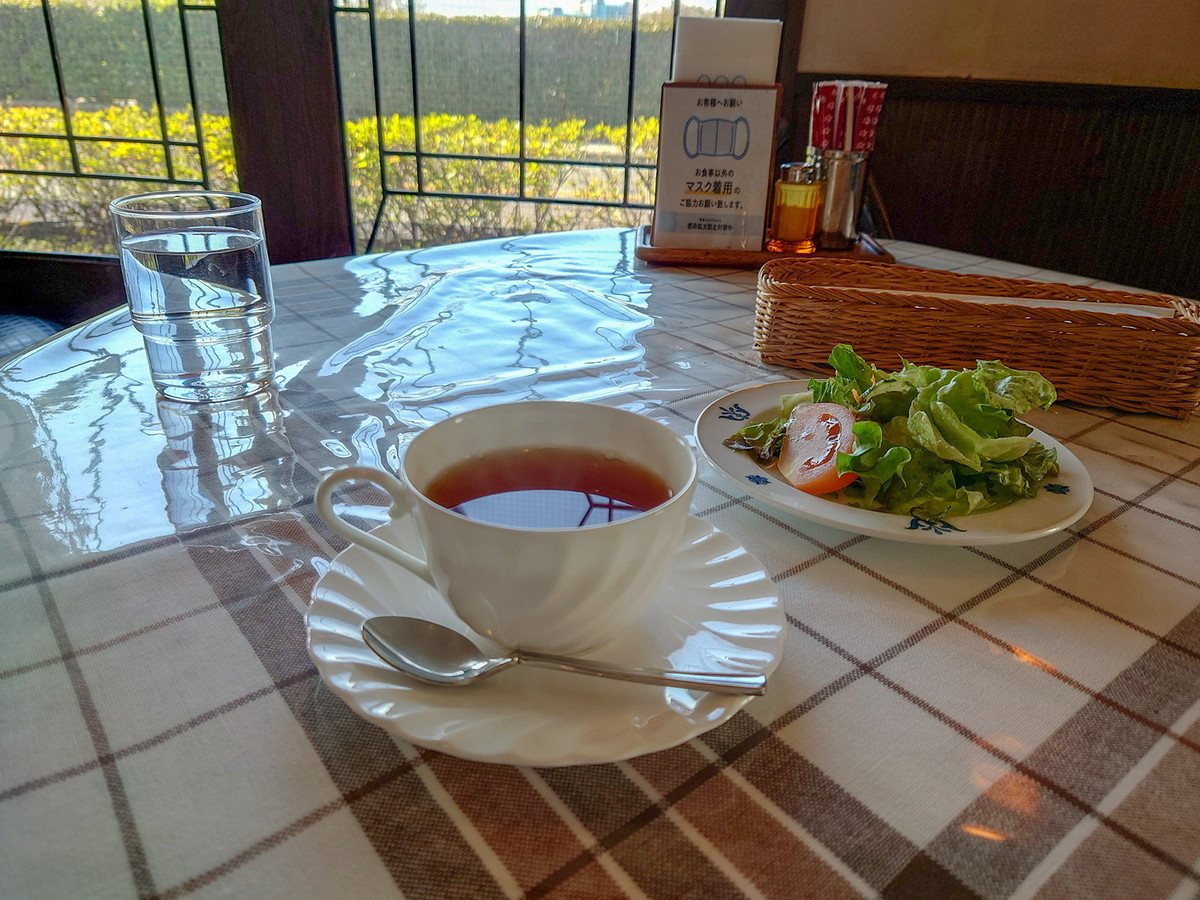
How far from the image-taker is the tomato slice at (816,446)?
65cm

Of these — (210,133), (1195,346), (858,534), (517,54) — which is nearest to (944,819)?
(858,534)

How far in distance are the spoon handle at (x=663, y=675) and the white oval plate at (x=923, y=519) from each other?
0.22m

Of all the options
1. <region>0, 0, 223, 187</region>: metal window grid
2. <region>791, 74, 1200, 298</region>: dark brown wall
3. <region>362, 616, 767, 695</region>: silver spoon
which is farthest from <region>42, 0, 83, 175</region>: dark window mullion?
<region>362, 616, 767, 695</region>: silver spoon

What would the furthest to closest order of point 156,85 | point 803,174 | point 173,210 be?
1. point 156,85
2. point 803,174
3. point 173,210

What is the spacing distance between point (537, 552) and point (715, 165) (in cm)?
124

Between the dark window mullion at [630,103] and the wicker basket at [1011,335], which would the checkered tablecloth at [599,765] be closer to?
the wicker basket at [1011,335]

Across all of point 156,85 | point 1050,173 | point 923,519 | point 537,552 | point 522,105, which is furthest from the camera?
point 522,105

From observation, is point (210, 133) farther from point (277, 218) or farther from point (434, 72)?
point (434, 72)

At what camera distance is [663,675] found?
1.32 ft

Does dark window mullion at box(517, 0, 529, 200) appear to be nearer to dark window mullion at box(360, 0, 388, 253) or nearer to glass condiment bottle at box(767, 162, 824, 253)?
dark window mullion at box(360, 0, 388, 253)

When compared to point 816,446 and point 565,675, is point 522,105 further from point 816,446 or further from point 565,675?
point 565,675

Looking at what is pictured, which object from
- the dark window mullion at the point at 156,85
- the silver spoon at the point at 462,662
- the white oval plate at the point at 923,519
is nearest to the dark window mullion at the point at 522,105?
the dark window mullion at the point at 156,85

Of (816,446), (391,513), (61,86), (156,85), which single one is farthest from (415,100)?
(391,513)

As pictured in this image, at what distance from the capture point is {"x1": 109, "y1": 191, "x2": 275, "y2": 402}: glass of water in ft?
2.82
